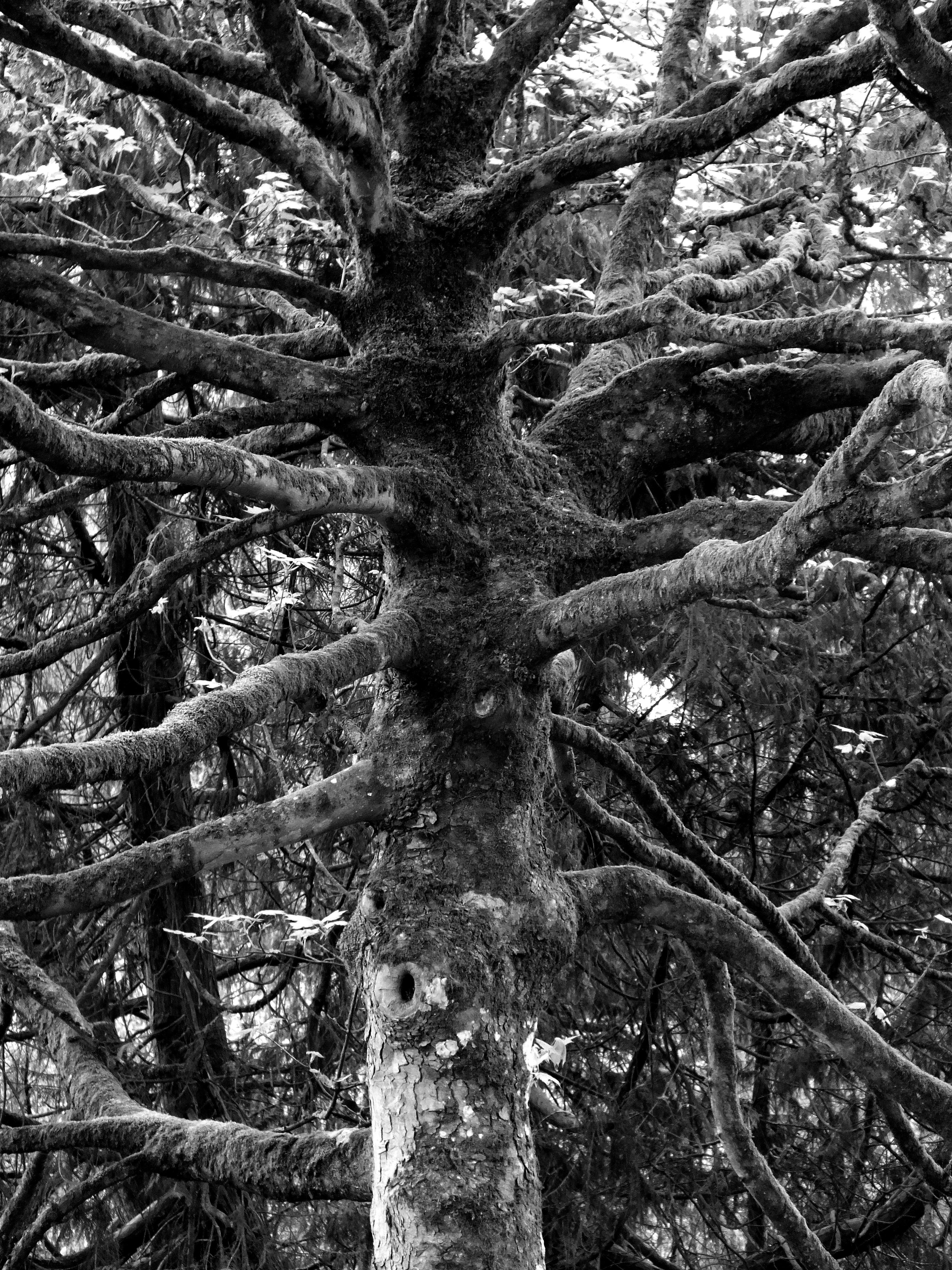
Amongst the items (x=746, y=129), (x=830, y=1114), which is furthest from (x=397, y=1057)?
(x=830, y=1114)

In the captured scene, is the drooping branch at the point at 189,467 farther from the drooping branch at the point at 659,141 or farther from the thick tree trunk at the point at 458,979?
the drooping branch at the point at 659,141

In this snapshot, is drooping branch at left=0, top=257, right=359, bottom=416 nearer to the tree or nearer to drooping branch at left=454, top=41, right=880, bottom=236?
the tree

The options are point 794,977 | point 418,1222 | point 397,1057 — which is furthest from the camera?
point 794,977

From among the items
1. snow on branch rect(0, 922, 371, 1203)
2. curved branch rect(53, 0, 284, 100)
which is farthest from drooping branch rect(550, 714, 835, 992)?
curved branch rect(53, 0, 284, 100)

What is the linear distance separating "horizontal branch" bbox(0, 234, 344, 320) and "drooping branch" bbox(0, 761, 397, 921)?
109 centimetres

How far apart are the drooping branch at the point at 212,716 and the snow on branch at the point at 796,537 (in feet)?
1.18

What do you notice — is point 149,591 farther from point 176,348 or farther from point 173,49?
point 173,49

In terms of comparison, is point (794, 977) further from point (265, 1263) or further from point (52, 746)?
point (265, 1263)

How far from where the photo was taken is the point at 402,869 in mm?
Result: 2428

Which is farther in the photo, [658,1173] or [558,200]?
[658,1173]

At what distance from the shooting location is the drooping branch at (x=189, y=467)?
185cm

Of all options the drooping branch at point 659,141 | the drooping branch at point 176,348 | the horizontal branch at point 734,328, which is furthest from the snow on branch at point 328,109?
the horizontal branch at point 734,328

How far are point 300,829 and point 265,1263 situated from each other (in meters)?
2.77

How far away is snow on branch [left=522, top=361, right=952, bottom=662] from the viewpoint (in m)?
1.66
